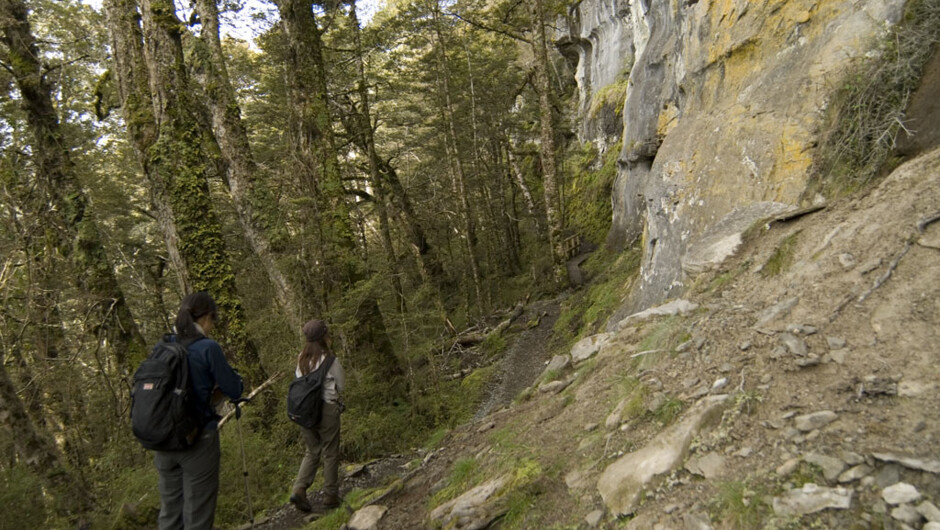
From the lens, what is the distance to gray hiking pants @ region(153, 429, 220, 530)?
3699mm

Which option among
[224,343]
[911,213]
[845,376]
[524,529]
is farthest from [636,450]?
[224,343]

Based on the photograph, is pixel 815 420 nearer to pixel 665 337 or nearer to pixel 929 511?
pixel 929 511

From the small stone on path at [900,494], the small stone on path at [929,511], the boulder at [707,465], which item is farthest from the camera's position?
the boulder at [707,465]

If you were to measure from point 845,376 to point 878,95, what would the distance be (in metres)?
3.43

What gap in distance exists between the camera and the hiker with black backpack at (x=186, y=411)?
3.42 m

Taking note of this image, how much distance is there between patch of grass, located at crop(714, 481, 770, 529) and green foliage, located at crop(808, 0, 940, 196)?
3.65 meters

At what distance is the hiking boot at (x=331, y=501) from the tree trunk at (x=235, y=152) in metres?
3.96

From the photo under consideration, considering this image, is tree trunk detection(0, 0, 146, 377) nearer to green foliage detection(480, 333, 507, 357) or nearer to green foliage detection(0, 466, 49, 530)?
green foliage detection(0, 466, 49, 530)

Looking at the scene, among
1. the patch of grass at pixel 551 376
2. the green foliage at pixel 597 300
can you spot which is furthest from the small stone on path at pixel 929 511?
the green foliage at pixel 597 300

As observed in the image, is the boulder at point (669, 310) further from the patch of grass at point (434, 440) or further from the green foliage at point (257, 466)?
the green foliage at point (257, 466)

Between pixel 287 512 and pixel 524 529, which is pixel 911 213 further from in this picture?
pixel 287 512

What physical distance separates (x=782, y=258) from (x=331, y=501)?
517 centimetres

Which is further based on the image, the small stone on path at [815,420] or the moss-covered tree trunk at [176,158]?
the moss-covered tree trunk at [176,158]

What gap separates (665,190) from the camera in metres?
7.60
